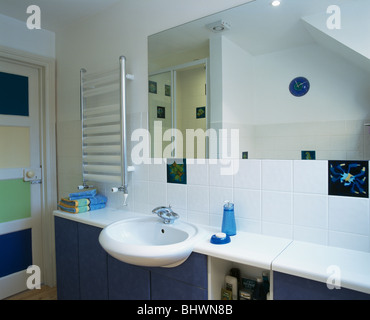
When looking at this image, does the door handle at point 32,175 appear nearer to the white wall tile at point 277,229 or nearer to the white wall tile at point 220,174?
the white wall tile at point 220,174

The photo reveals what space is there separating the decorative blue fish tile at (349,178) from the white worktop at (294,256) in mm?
245

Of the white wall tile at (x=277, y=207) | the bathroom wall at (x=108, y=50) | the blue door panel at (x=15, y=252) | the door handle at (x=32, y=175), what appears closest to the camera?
the white wall tile at (x=277, y=207)

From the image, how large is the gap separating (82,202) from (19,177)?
0.80 metres

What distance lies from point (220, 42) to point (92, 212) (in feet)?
4.41

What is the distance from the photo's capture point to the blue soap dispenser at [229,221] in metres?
1.37

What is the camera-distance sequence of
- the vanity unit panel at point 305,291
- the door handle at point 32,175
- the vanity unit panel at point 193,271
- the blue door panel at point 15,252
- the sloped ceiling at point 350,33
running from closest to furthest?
the vanity unit panel at point 305,291 → the sloped ceiling at point 350,33 → the vanity unit panel at point 193,271 → the blue door panel at point 15,252 → the door handle at point 32,175

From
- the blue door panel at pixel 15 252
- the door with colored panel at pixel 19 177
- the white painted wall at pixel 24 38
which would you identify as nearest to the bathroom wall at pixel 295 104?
the white painted wall at pixel 24 38

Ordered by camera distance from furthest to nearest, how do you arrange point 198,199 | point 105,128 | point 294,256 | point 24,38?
1. point 24,38
2. point 105,128
3. point 198,199
4. point 294,256

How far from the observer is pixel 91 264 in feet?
5.60

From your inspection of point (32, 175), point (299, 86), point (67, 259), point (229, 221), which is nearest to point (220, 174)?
point (229, 221)

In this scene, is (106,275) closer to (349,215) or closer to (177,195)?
(177,195)

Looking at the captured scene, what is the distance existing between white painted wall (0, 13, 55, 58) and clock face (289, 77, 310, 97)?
206 centimetres

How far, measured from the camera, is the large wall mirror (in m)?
1.14
